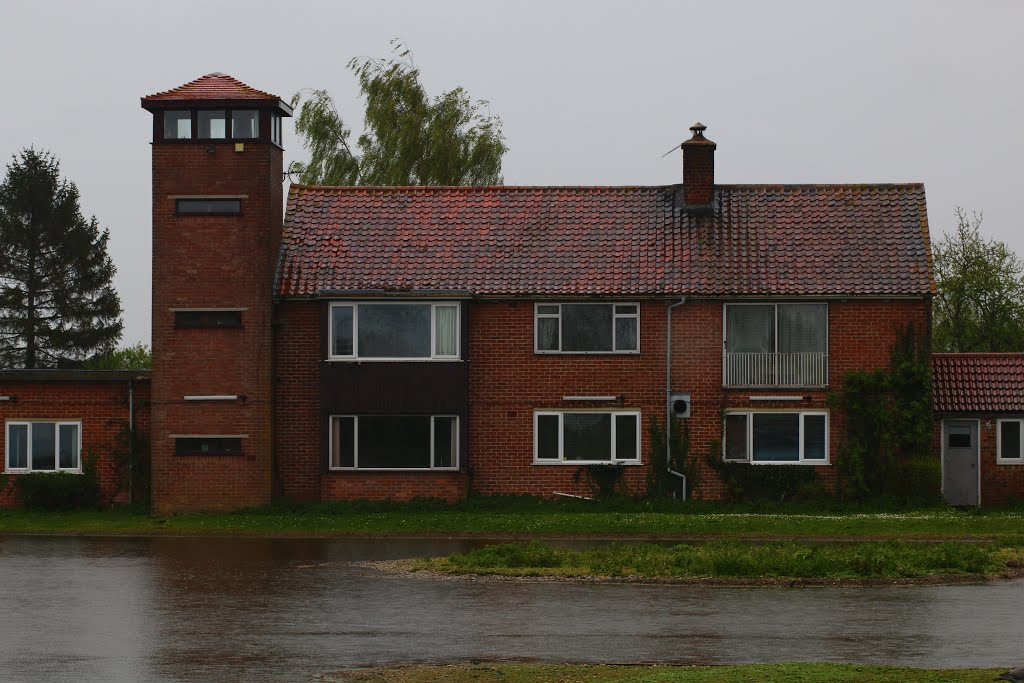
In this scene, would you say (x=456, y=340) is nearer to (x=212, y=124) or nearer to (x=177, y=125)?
(x=212, y=124)

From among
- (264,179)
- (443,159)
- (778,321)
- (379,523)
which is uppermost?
(443,159)

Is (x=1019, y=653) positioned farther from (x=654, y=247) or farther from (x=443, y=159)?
(x=443, y=159)

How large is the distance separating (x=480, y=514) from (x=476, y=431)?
2.81 metres

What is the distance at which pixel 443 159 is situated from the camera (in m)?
59.3

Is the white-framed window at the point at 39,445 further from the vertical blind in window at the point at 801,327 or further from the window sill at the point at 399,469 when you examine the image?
the vertical blind in window at the point at 801,327

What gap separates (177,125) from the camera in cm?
3666

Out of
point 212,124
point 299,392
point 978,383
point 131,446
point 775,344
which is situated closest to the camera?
point 212,124

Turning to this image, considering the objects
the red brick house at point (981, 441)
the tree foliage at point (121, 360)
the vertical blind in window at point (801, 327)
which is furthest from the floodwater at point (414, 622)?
the tree foliage at point (121, 360)

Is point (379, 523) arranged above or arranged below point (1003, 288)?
below

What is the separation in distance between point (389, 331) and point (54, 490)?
8348mm

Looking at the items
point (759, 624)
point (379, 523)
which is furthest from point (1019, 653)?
point (379, 523)

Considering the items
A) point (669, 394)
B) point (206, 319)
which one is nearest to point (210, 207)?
point (206, 319)

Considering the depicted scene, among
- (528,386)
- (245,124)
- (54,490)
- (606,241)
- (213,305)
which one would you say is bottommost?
(54,490)

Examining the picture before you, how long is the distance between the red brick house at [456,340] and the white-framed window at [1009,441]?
3379 millimetres
